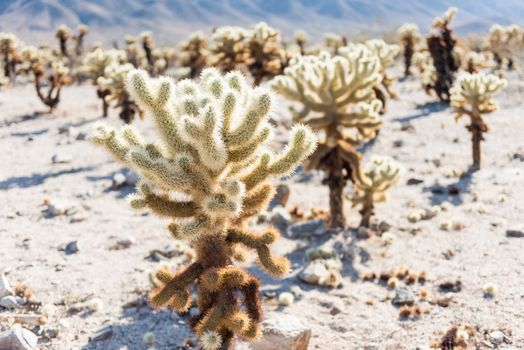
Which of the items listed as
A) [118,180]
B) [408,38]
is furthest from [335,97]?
[408,38]

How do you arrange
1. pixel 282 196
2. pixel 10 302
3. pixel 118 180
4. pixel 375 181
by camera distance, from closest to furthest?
pixel 10 302
pixel 375 181
pixel 282 196
pixel 118 180

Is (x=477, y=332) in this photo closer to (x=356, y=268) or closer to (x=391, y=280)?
(x=391, y=280)

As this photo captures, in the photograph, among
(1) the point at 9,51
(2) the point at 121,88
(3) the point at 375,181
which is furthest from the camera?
(1) the point at 9,51

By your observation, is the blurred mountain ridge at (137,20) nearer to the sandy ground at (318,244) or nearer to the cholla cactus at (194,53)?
the cholla cactus at (194,53)

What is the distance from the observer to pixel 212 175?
492 centimetres

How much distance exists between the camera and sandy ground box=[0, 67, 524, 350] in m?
7.21

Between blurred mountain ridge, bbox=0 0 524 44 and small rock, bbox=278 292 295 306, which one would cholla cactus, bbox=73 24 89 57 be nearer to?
small rock, bbox=278 292 295 306

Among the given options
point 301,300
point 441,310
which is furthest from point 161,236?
point 441,310

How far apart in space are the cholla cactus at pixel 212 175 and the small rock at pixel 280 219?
599 cm

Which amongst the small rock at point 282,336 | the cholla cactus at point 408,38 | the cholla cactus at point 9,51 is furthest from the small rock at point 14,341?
the cholla cactus at point 408,38

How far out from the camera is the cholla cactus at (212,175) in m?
4.70

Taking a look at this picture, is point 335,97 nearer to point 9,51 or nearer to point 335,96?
point 335,96

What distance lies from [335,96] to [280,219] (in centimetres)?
296

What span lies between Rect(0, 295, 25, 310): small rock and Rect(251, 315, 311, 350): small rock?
11.0ft
